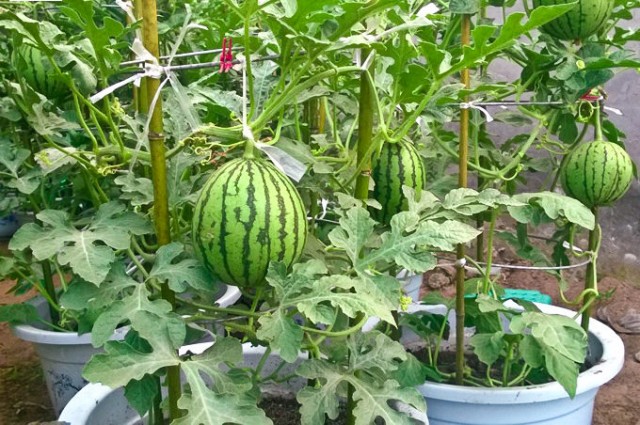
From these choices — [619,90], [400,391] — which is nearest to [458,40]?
[400,391]

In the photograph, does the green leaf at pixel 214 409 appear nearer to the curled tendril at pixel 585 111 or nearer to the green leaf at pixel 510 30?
the green leaf at pixel 510 30

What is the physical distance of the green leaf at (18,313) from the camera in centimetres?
226

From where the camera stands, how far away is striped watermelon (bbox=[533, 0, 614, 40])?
68.0 inches

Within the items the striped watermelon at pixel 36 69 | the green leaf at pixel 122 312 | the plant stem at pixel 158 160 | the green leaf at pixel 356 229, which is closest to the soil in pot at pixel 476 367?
the green leaf at pixel 356 229

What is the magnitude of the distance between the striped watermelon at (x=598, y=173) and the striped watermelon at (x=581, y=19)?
A: 1.13 feet

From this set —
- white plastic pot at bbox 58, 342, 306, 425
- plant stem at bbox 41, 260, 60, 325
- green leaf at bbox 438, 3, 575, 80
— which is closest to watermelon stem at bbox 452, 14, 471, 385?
green leaf at bbox 438, 3, 575, 80

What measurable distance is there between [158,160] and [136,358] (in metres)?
0.34

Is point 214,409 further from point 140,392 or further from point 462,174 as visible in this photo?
point 462,174

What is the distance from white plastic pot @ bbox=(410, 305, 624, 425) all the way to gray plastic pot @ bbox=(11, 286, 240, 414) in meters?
0.88

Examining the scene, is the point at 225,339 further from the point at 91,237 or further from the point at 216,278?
the point at 91,237

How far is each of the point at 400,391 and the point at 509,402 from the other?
607mm

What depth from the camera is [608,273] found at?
159 inches

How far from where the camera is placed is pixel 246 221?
3.74 feet

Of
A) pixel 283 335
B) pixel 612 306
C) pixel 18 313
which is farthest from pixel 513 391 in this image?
pixel 612 306
